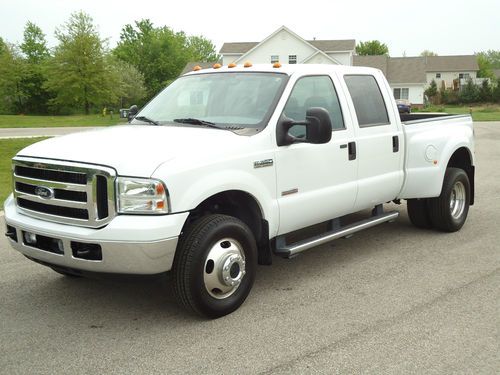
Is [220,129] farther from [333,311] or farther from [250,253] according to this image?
[333,311]

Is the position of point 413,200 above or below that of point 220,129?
below

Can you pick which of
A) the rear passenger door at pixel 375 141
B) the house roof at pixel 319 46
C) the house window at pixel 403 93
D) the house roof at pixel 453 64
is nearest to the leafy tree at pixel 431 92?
the house window at pixel 403 93

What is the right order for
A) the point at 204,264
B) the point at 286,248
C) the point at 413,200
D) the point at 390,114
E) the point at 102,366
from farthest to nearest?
the point at 413,200 → the point at 390,114 → the point at 286,248 → the point at 204,264 → the point at 102,366

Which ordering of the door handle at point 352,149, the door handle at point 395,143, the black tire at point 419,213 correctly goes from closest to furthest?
the door handle at point 352,149 → the door handle at point 395,143 → the black tire at point 419,213

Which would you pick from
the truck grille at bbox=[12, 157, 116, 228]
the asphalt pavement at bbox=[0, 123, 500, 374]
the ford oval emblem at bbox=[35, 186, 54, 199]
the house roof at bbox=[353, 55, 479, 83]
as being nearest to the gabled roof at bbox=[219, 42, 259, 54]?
the house roof at bbox=[353, 55, 479, 83]

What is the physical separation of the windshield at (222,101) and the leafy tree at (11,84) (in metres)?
61.3

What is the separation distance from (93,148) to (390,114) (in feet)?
11.2

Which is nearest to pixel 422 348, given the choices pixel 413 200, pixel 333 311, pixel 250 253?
pixel 333 311

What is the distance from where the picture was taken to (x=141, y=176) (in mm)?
3914

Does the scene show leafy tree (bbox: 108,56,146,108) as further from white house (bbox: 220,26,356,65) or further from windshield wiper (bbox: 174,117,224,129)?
windshield wiper (bbox: 174,117,224,129)

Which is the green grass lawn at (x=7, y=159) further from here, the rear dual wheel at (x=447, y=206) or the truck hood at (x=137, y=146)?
the rear dual wheel at (x=447, y=206)

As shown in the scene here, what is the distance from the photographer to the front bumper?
3.91 m

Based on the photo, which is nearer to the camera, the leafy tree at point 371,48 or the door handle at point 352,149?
the door handle at point 352,149

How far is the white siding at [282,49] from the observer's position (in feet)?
176
